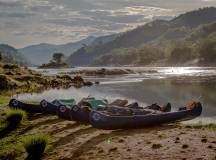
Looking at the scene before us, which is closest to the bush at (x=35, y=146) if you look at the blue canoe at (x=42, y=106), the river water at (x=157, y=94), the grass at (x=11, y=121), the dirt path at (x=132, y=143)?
the dirt path at (x=132, y=143)

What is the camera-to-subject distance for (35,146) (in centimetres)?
1808

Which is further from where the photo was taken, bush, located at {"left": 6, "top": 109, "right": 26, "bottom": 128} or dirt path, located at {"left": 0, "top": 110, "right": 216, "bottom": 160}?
bush, located at {"left": 6, "top": 109, "right": 26, "bottom": 128}

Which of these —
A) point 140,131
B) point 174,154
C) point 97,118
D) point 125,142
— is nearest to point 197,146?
point 174,154

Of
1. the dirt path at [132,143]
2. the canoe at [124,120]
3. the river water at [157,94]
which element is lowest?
the river water at [157,94]

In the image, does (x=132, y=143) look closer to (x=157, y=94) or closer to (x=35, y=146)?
(x=35, y=146)

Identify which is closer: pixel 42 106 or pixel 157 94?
pixel 42 106

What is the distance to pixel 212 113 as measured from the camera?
36.5 metres

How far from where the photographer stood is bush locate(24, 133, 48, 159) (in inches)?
706

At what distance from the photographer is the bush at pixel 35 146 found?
58.8 ft

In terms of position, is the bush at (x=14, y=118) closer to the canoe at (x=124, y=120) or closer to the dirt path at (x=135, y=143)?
the dirt path at (x=135, y=143)

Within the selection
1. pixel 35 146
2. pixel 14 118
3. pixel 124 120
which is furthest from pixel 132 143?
pixel 14 118

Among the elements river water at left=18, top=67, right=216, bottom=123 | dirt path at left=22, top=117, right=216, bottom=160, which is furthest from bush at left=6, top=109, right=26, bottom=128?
river water at left=18, top=67, right=216, bottom=123

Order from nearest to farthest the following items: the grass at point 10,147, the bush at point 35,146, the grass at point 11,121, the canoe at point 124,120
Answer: the bush at point 35,146, the grass at point 10,147, the canoe at point 124,120, the grass at point 11,121

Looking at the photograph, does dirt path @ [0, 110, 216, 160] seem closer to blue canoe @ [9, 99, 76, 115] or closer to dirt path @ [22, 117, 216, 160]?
dirt path @ [22, 117, 216, 160]
